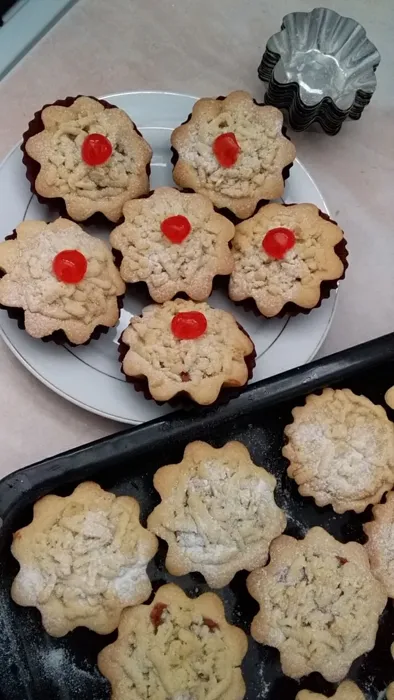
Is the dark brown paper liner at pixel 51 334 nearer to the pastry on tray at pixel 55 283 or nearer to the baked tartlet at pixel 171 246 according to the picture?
the pastry on tray at pixel 55 283

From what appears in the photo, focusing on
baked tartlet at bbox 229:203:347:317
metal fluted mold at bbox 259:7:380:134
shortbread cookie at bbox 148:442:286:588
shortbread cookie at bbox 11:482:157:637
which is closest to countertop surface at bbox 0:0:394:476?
metal fluted mold at bbox 259:7:380:134

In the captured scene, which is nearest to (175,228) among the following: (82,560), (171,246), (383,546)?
(171,246)

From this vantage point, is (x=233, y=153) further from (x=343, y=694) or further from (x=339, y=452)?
(x=343, y=694)

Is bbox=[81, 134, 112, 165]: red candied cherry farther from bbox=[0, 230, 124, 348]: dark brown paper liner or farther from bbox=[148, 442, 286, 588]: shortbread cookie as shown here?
bbox=[148, 442, 286, 588]: shortbread cookie

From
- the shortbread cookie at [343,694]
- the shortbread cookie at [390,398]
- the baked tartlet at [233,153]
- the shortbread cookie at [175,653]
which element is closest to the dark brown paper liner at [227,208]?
the baked tartlet at [233,153]

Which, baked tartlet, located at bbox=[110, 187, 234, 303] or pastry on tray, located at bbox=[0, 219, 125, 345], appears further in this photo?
baked tartlet, located at bbox=[110, 187, 234, 303]

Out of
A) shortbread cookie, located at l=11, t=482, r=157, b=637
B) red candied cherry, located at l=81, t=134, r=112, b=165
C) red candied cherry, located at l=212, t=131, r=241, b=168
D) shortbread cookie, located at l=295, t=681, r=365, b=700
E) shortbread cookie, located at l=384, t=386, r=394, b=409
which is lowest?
shortbread cookie, located at l=295, t=681, r=365, b=700
